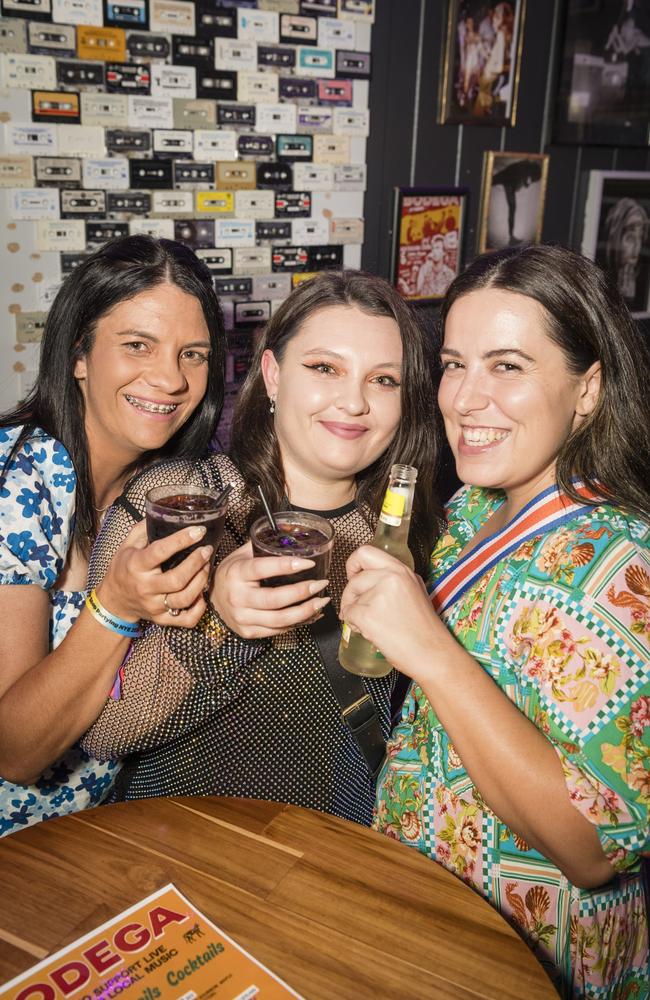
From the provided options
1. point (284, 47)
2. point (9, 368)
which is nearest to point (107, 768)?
point (9, 368)

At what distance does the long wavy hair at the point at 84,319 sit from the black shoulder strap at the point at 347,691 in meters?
0.77

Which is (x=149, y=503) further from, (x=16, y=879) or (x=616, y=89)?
(x=616, y=89)

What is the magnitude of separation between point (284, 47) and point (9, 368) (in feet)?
6.10

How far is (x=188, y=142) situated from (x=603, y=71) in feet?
8.84

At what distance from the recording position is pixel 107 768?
2139 millimetres

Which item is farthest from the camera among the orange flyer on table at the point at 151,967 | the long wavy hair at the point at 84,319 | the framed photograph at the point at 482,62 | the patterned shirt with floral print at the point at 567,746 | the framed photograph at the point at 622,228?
the framed photograph at the point at 622,228

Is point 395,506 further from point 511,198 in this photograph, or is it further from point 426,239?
point 511,198

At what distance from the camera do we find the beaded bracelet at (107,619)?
164 centimetres

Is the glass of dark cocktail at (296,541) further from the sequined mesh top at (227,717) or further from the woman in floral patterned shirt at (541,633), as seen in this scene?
the sequined mesh top at (227,717)

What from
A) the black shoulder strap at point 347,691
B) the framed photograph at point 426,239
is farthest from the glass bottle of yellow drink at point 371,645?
the framed photograph at point 426,239

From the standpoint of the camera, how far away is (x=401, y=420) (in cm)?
208

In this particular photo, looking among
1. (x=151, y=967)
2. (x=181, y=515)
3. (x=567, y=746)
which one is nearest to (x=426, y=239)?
(x=181, y=515)

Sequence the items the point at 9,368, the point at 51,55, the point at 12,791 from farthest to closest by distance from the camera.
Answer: the point at 9,368 → the point at 51,55 → the point at 12,791

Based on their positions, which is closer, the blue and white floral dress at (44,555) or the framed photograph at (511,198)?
the blue and white floral dress at (44,555)
